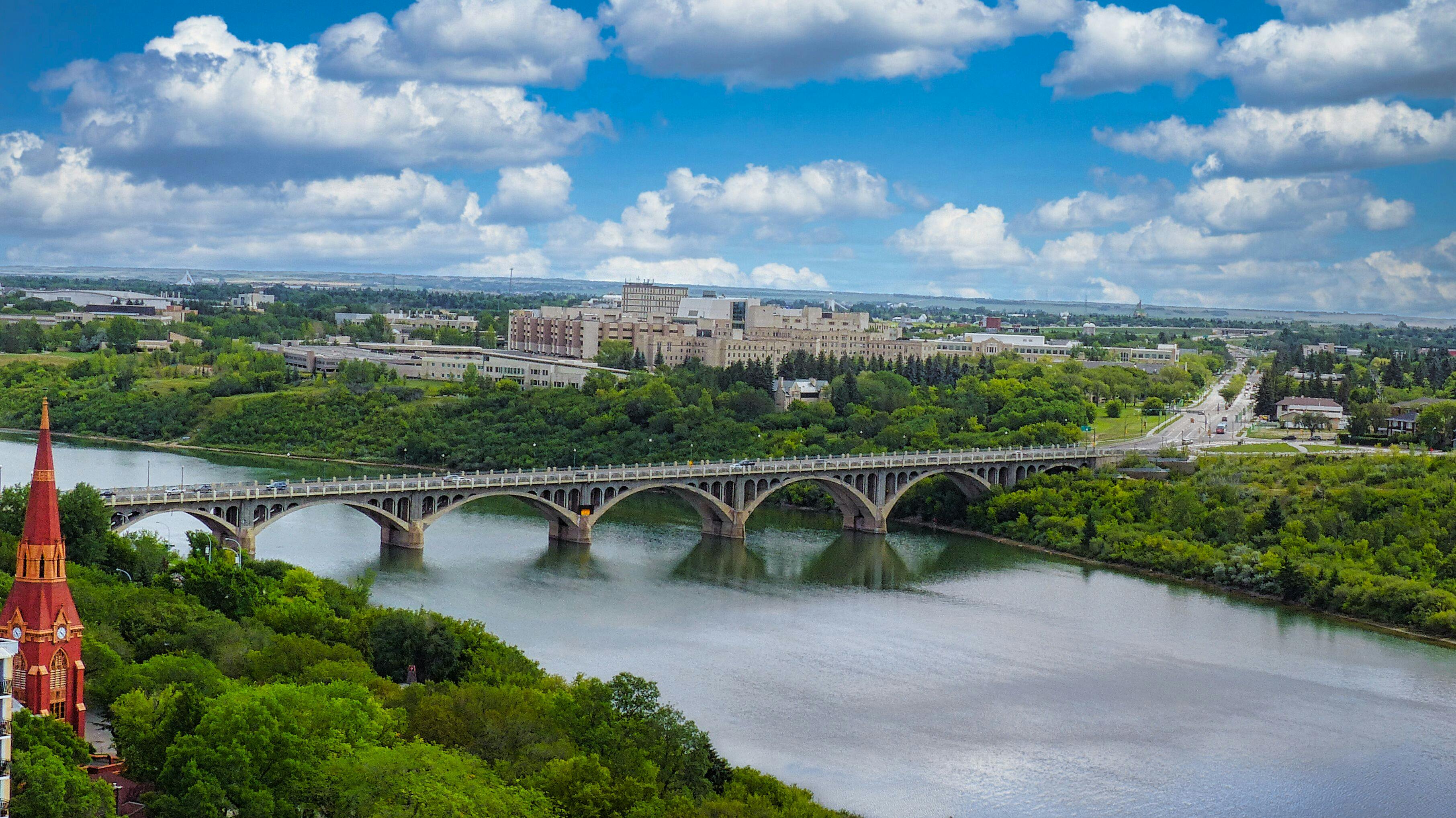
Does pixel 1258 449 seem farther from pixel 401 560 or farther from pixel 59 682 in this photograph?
pixel 59 682

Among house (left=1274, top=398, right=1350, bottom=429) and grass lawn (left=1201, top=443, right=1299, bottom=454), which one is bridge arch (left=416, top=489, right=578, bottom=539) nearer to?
grass lawn (left=1201, top=443, right=1299, bottom=454)

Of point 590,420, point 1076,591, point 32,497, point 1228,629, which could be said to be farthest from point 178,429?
point 32,497

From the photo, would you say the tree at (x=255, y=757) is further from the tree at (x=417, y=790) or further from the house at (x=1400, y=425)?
the house at (x=1400, y=425)

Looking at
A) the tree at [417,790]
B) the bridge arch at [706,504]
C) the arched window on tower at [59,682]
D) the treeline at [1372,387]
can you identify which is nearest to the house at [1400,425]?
the treeline at [1372,387]

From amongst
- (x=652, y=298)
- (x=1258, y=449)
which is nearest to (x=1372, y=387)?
(x=1258, y=449)

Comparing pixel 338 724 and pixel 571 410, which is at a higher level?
pixel 571 410

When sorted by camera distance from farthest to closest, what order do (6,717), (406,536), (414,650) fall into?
(406,536)
(414,650)
(6,717)
